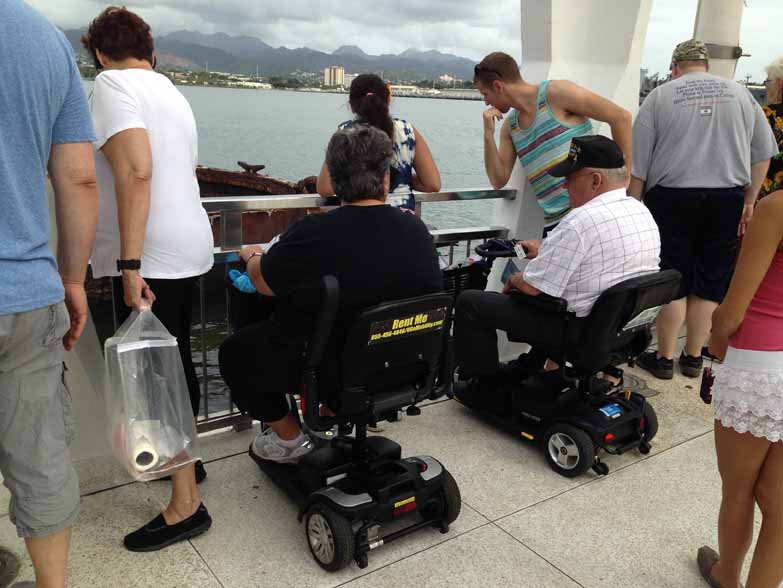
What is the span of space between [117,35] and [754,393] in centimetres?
233

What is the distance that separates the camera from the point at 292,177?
25.2 m

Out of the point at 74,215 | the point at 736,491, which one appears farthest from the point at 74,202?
the point at 736,491

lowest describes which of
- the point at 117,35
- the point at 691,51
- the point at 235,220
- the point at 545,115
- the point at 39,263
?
the point at 235,220

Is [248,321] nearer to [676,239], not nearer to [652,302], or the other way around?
[652,302]

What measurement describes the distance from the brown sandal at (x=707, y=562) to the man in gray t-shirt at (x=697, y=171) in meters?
2.05

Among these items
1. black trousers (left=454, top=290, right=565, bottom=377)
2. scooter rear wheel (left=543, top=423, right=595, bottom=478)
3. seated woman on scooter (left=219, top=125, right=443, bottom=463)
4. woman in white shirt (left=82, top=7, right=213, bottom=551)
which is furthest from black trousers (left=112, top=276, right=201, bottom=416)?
scooter rear wheel (left=543, top=423, right=595, bottom=478)

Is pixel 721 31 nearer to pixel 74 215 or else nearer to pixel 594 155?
pixel 594 155

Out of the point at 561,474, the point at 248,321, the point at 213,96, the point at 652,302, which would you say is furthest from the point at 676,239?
the point at 213,96

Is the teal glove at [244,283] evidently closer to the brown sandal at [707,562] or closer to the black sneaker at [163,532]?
the black sneaker at [163,532]

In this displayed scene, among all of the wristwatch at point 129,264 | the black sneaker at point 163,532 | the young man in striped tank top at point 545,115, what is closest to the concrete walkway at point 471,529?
the black sneaker at point 163,532

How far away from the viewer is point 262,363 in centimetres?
256

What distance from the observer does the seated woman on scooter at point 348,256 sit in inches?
89.8

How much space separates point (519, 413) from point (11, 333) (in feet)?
8.02

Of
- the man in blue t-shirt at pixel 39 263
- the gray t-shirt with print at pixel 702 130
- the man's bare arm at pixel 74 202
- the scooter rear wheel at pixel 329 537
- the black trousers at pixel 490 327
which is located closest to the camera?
the man in blue t-shirt at pixel 39 263
